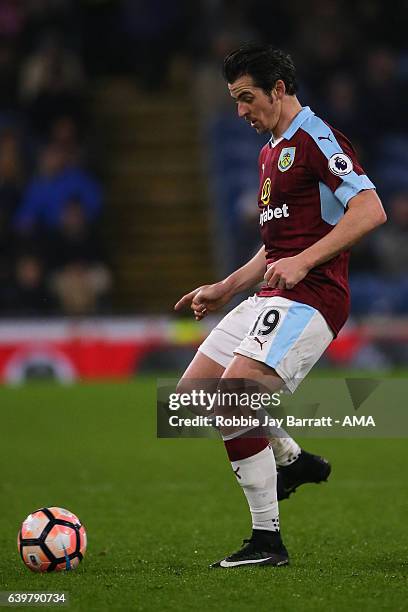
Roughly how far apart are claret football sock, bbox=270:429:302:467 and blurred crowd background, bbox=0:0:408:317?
8.59m

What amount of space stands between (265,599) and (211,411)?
96 centimetres

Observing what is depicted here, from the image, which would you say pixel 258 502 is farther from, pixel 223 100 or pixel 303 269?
pixel 223 100

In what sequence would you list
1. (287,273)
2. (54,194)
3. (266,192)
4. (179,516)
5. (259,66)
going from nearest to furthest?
(287,273) < (259,66) < (266,192) < (179,516) < (54,194)

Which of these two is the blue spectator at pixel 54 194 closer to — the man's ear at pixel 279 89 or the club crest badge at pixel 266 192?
the club crest badge at pixel 266 192

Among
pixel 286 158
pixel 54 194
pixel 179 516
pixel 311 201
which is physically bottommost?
pixel 179 516

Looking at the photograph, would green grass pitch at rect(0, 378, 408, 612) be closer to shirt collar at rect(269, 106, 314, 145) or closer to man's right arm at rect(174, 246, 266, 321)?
man's right arm at rect(174, 246, 266, 321)

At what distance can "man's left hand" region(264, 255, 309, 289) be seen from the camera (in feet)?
15.4

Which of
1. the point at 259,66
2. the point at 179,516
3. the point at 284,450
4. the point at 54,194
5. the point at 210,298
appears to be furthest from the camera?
the point at 54,194

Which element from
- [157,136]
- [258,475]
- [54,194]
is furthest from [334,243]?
[157,136]

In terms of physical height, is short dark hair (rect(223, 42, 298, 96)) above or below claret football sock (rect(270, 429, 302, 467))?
above

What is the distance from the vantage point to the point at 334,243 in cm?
473

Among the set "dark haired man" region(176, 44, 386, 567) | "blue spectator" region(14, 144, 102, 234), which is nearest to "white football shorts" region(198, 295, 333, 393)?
"dark haired man" region(176, 44, 386, 567)

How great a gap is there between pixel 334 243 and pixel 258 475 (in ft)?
3.18

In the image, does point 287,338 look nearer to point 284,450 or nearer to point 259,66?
point 284,450
